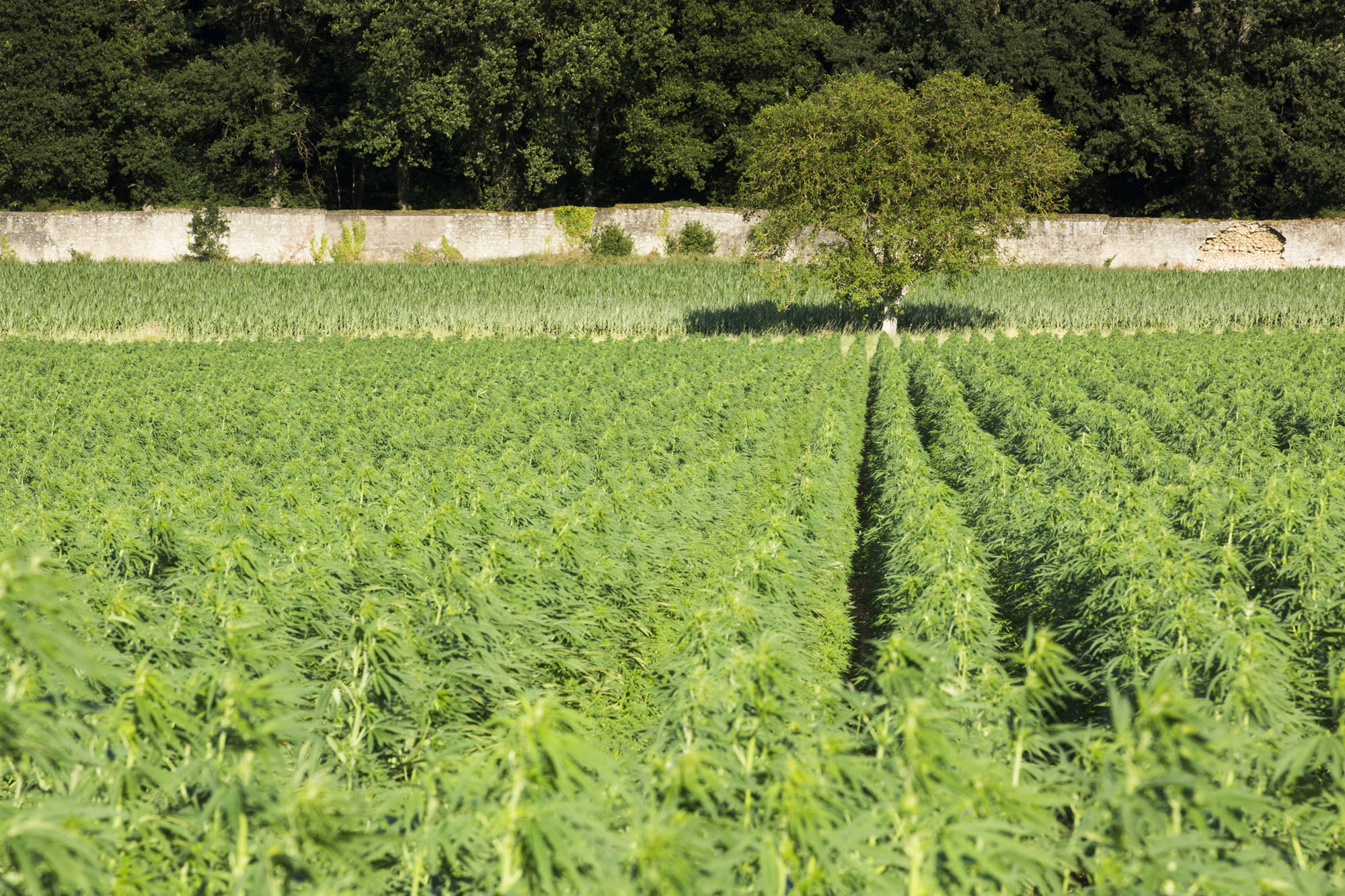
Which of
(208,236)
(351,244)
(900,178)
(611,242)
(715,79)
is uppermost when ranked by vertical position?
(715,79)

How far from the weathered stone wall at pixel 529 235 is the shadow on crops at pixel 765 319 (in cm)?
1053

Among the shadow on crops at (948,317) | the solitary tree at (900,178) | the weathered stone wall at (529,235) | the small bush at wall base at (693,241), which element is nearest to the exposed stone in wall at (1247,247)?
the weathered stone wall at (529,235)

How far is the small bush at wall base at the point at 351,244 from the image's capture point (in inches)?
1554

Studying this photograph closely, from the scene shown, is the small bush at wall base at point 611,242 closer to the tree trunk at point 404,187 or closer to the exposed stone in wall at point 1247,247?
the tree trunk at point 404,187

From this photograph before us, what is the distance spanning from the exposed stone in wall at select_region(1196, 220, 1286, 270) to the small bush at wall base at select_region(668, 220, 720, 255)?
17975mm

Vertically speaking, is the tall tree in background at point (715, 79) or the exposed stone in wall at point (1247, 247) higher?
the tall tree in background at point (715, 79)

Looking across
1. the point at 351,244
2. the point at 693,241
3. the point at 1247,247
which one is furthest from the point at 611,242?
the point at 1247,247

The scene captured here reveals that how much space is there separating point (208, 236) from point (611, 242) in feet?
49.3

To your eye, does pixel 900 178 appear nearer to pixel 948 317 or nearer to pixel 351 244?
pixel 948 317

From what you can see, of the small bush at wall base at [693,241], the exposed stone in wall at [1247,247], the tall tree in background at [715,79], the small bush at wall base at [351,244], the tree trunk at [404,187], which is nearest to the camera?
the exposed stone in wall at [1247,247]

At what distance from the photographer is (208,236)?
39.1 m

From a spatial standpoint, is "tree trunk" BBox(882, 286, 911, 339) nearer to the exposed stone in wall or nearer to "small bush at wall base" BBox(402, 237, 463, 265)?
the exposed stone in wall

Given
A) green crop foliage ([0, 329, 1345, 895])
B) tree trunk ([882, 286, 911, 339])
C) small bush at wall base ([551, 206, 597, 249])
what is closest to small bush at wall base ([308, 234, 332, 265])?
small bush at wall base ([551, 206, 597, 249])

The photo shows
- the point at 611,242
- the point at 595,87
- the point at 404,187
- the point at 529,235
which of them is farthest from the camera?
the point at 404,187
